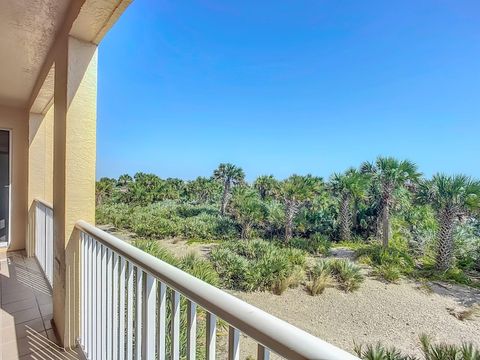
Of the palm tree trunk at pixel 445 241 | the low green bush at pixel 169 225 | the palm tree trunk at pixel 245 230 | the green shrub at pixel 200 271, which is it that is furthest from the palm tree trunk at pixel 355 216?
the green shrub at pixel 200 271

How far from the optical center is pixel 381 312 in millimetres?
6055

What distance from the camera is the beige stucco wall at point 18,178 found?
4.05 m

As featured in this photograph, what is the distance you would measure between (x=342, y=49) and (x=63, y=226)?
55.8 ft

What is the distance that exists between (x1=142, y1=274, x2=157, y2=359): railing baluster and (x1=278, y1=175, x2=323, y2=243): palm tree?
1225 centimetres

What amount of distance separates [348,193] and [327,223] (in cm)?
203

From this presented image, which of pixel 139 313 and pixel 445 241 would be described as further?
pixel 445 241

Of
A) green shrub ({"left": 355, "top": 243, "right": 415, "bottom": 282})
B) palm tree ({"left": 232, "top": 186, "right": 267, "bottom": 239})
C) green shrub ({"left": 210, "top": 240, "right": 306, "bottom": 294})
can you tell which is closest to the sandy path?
green shrub ({"left": 210, "top": 240, "right": 306, "bottom": 294})

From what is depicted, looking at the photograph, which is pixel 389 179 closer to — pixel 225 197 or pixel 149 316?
pixel 225 197

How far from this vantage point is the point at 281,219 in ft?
44.1

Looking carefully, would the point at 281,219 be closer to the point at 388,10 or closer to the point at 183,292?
the point at 388,10

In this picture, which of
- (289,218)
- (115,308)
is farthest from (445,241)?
(115,308)

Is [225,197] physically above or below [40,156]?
below

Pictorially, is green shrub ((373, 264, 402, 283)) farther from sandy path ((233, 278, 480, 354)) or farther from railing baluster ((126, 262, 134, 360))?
railing baluster ((126, 262, 134, 360))

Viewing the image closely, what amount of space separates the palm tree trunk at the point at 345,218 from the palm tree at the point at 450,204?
4512mm
